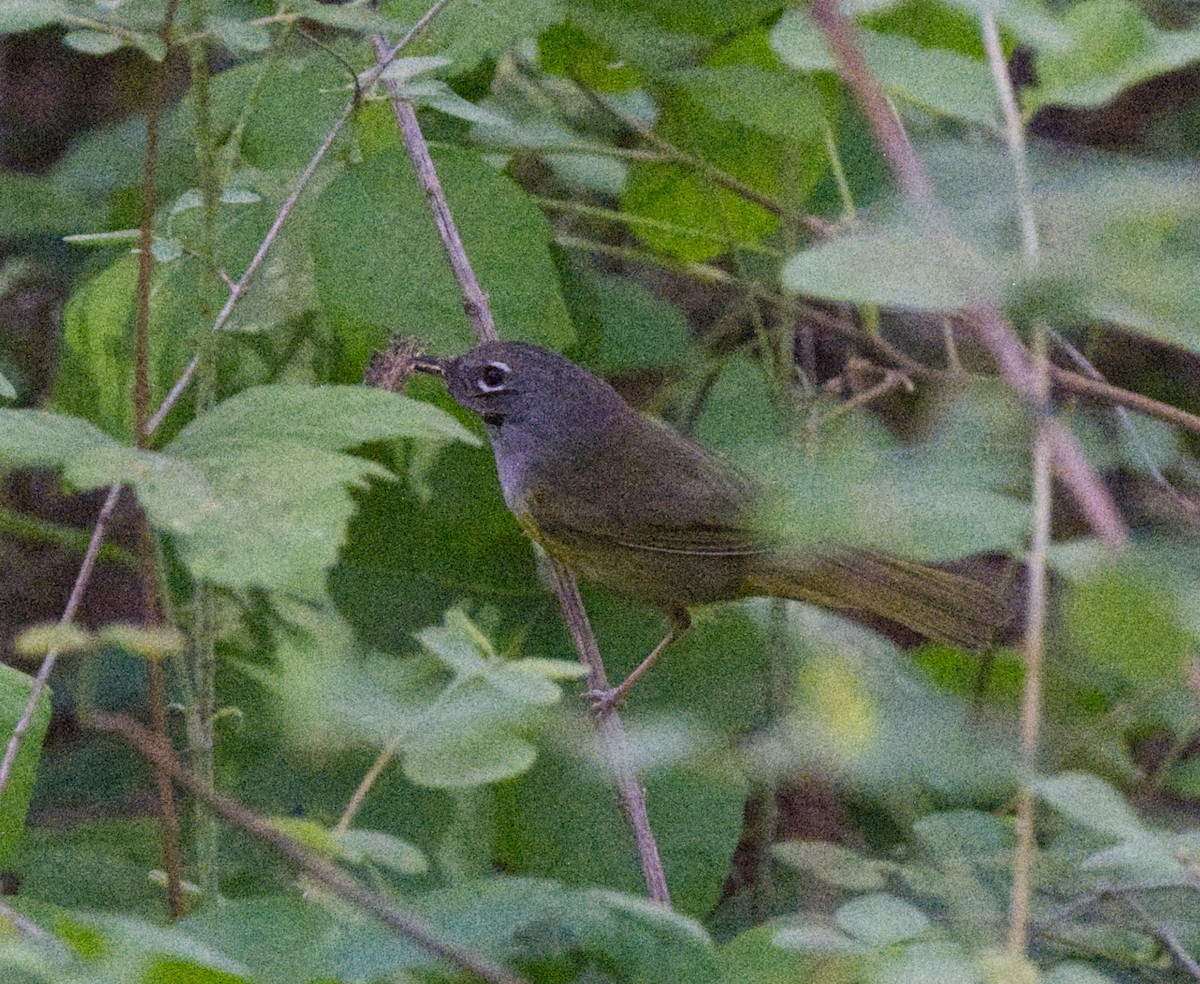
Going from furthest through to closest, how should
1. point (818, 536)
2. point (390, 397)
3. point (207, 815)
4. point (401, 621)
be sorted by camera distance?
point (401, 621) → point (207, 815) → point (390, 397) → point (818, 536)

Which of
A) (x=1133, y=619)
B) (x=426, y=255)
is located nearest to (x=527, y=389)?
(x=426, y=255)

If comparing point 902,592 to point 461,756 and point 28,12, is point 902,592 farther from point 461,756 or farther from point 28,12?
point 28,12

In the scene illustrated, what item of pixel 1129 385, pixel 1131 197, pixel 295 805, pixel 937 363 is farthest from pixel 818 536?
pixel 1129 385

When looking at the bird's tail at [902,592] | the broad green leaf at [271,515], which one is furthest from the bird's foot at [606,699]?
the broad green leaf at [271,515]

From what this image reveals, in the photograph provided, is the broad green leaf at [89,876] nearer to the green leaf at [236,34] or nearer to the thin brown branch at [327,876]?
the thin brown branch at [327,876]

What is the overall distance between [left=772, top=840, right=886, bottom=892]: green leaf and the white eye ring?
4.87 ft

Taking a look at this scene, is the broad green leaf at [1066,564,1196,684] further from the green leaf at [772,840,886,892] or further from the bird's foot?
the bird's foot

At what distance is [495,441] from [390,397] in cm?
207

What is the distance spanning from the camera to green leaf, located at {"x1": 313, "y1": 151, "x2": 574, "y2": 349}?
249cm

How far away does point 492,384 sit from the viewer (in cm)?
331

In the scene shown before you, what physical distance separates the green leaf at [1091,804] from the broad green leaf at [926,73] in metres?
0.57

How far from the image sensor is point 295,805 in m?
2.79

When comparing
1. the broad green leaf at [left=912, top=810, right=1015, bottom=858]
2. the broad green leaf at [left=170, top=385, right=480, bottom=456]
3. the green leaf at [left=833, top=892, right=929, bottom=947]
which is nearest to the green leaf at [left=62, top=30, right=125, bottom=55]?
the broad green leaf at [left=170, top=385, right=480, bottom=456]

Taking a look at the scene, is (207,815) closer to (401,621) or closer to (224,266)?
(401,621)
